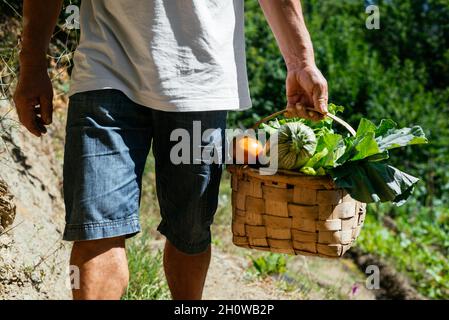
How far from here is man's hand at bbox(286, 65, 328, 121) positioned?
2.52 m

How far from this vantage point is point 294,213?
247 centimetres

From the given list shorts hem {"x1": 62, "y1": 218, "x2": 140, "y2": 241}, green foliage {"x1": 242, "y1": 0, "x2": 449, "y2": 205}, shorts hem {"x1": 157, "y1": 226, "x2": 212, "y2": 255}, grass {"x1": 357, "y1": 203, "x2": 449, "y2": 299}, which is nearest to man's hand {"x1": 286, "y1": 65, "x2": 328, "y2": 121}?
shorts hem {"x1": 157, "y1": 226, "x2": 212, "y2": 255}

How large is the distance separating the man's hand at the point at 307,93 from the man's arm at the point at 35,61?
0.88 meters

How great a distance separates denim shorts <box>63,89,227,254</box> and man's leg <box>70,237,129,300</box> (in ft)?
0.16

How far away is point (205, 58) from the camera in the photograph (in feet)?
7.75

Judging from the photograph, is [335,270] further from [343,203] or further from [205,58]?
[205,58]

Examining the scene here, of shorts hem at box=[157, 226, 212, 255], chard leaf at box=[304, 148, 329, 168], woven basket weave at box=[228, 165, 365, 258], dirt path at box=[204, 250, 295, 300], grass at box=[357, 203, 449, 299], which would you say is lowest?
grass at box=[357, 203, 449, 299]

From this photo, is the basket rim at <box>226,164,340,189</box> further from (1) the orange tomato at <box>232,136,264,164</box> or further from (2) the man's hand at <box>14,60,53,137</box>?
(2) the man's hand at <box>14,60,53,137</box>

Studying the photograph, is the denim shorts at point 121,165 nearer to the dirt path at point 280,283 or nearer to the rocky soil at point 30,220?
the rocky soil at point 30,220

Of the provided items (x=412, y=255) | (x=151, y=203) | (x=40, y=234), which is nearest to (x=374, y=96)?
(x=412, y=255)

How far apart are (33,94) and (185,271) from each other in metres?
0.88

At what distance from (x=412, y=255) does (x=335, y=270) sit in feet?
2.48

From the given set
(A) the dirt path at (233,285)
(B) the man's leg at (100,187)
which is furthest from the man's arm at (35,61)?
(A) the dirt path at (233,285)

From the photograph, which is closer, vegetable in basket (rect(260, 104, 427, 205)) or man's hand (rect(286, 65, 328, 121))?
vegetable in basket (rect(260, 104, 427, 205))
